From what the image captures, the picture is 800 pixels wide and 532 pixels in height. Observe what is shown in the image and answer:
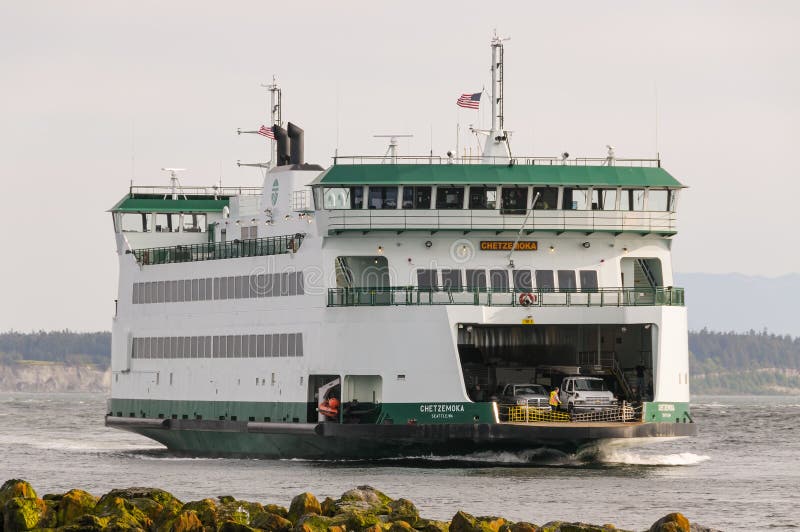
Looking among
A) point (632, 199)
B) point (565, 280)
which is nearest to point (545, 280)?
point (565, 280)

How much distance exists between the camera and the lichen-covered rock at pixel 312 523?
1224 inches

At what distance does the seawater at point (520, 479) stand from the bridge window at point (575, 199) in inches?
241

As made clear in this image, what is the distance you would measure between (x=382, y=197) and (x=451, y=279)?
2.78 m

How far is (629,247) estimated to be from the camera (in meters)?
48.7

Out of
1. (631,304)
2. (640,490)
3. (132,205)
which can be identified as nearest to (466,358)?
(631,304)

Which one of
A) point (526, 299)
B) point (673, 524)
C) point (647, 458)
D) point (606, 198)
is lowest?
point (673, 524)

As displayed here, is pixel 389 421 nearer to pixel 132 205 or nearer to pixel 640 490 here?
pixel 640 490

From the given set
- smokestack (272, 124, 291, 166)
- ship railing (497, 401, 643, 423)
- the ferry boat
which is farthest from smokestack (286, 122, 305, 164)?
ship railing (497, 401, 643, 423)

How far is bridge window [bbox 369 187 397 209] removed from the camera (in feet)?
157

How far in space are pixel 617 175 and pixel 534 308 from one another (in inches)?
179

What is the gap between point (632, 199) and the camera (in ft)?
158

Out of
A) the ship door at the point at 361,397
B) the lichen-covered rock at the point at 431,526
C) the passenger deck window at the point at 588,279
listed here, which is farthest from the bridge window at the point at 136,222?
Answer: the lichen-covered rock at the point at 431,526

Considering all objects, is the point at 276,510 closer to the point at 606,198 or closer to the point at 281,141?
the point at 606,198

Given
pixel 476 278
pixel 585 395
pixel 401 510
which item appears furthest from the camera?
pixel 476 278
